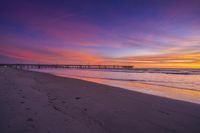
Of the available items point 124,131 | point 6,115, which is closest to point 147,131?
point 124,131

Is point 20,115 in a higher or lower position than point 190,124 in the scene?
higher

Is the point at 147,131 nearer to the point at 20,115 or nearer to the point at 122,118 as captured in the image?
the point at 122,118

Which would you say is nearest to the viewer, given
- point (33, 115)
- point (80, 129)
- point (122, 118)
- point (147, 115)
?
point (80, 129)

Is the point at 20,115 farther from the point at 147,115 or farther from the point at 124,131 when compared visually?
the point at 147,115

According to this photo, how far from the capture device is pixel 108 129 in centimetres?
366

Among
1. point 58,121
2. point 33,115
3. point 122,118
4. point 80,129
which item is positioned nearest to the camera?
point 80,129

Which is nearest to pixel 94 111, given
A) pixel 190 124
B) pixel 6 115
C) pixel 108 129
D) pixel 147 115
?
pixel 108 129

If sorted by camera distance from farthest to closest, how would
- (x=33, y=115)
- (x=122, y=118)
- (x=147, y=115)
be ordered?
(x=147, y=115), (x=122, y=118), (x=33, y=115)

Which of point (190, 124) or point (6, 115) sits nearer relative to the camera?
point (6, 115)

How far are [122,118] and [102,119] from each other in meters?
0.62

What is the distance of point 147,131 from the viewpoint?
3.67 m

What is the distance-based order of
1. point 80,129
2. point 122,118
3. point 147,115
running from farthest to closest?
point 147,115
point 122,118
point 80,129

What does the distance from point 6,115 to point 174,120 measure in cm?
471

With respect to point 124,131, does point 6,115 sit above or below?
above
